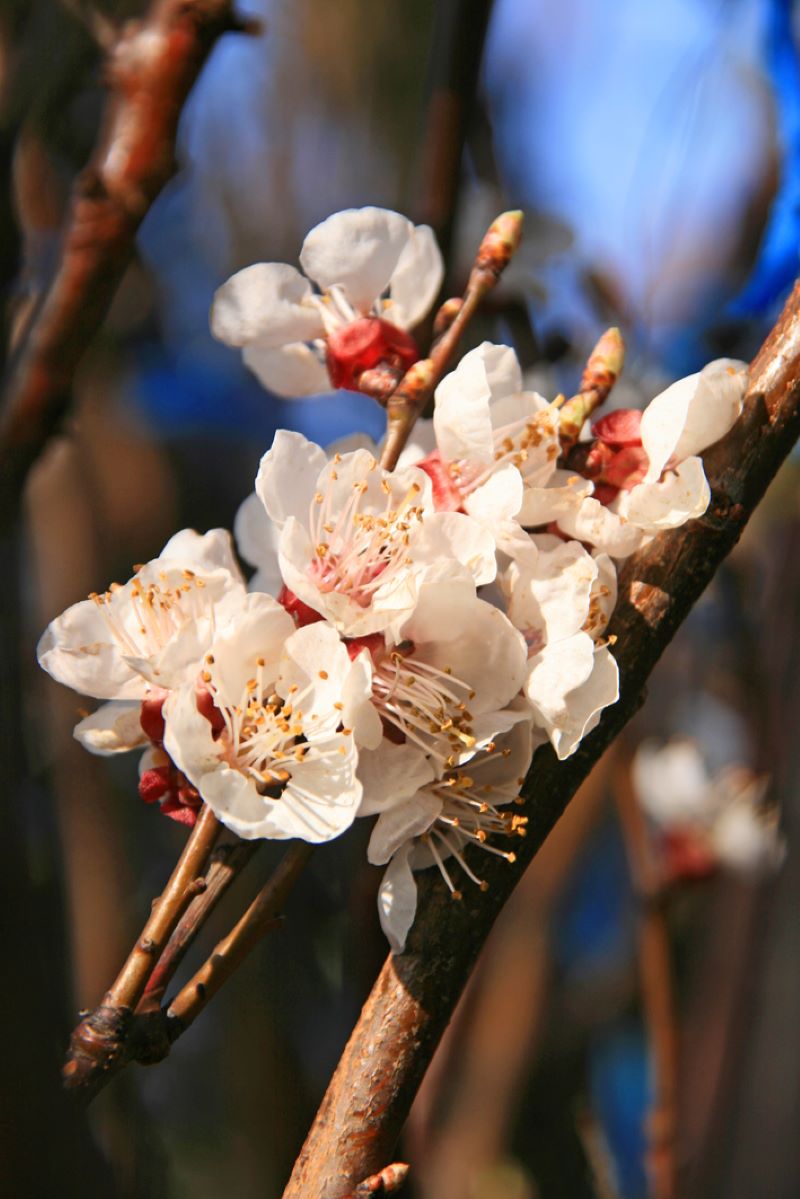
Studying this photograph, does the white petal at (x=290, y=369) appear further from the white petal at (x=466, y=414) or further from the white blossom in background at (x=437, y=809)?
the white blossom in background at (x=437, y=809)

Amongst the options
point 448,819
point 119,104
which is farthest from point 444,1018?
point 119,104

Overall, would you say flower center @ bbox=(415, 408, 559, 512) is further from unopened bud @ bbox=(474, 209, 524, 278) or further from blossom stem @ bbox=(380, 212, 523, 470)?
unopened bud @ bbox=(474, 209, 524, 278)

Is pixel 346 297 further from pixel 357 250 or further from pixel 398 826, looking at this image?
pixel 398 826

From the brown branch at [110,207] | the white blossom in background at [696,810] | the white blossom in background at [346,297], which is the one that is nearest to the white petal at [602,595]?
the white blossom in background at [346,297]

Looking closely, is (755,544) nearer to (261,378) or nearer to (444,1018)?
A: (261,378)

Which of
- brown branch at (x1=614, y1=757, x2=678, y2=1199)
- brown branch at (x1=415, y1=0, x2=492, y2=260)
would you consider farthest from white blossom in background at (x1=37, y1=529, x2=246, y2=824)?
brown branch at (x1=614, y1=757, x2=678, y2=1199)

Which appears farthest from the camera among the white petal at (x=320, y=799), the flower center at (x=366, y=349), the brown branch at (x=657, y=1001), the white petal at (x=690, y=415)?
the brown branch at (x=657, y=1001)
